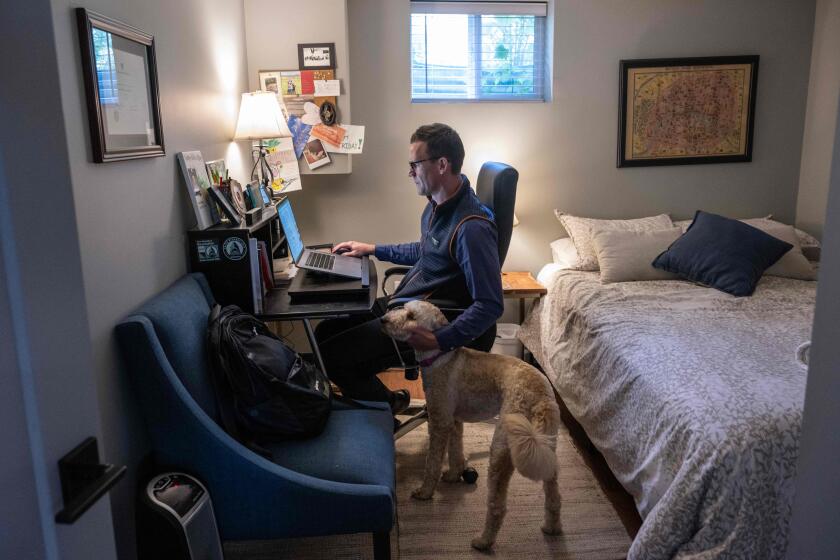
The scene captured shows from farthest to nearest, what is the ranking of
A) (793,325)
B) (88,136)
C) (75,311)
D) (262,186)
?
(262,186) → (793,325) → (88,136) → (75,311)

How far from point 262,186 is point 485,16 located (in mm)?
1747

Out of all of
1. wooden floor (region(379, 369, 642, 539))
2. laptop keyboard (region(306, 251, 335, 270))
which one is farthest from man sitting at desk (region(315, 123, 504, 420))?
wooden floor (region(379, 369, 642, 539))

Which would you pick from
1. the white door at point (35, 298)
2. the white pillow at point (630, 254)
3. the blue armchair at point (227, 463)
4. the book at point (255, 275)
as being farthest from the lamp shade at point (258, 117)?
the white door at point (35, 298)

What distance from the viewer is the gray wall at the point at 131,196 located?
59.0 inches

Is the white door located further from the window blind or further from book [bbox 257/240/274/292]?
the window blind

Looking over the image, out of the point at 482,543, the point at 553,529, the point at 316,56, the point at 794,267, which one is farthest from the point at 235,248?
the point at 794,267

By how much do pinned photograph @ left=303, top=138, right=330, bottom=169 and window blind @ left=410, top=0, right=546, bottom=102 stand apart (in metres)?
0.68

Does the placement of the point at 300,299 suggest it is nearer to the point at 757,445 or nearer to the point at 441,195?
the point at 441,195

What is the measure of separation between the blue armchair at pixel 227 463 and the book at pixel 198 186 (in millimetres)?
500

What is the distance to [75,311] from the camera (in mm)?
784

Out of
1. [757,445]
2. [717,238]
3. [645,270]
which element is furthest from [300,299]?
[717,238]

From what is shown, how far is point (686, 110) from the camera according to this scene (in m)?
3.84

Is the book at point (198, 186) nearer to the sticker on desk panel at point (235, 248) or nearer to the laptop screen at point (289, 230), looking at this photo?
the sticker on desk panel at point (235, 248)

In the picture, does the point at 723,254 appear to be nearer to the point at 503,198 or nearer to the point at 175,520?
the point at 503,198
